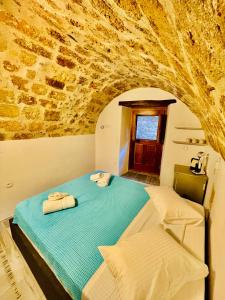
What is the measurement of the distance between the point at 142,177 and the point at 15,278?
341cm

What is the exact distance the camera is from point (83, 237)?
1.37 metres

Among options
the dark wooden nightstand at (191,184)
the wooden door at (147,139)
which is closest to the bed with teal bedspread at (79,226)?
the dark wooden nightstand at (191,184)

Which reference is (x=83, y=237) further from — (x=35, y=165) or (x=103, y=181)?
(x=35, y=165)

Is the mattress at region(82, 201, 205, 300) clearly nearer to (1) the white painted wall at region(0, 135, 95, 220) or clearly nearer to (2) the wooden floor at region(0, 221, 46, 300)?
(2) the wooden floor at region(0, 221, 46, 300)

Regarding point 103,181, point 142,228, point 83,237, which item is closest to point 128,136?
point 103,181

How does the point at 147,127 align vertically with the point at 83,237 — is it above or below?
above

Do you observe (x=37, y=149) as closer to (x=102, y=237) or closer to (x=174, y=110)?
(x=102, y=237)

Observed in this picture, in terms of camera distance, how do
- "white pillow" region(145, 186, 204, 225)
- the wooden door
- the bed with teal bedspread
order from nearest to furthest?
the bed with teal bedspread, "white pillow" region(145, 186, 204, 225), the wooden door

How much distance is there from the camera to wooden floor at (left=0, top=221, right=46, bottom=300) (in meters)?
1.17

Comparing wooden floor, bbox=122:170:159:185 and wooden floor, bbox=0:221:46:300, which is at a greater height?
wooden floor, bbox=0:221:46:300

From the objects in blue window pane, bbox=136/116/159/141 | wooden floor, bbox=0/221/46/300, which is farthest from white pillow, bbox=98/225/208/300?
blue window pane, bbox=136/116/159/141

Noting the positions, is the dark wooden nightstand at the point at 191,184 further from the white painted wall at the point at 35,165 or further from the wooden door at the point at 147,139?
the white painted wall at the point at 35,165

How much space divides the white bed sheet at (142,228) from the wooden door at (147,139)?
102 inches

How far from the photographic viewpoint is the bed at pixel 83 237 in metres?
1.01
